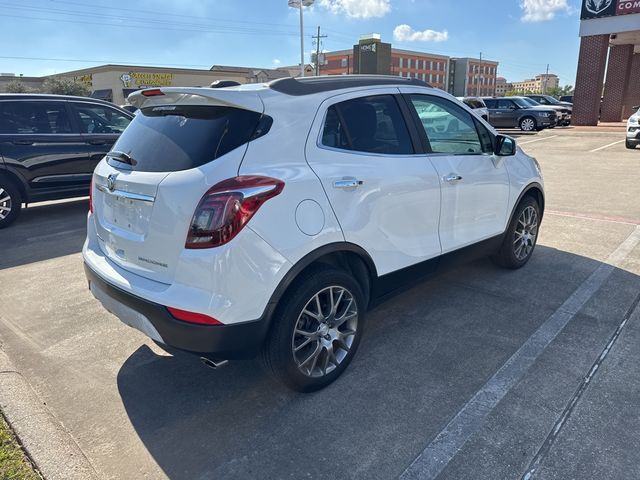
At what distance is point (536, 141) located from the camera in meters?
18.4

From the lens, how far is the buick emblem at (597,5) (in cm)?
2142

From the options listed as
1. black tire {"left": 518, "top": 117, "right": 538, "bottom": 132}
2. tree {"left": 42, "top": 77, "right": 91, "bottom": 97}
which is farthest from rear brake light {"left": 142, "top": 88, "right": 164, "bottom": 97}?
tree {"left": 42, "top": 77, "right": 91, "bottom": 97}

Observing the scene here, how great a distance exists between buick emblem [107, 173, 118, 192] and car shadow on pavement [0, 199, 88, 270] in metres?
3.23

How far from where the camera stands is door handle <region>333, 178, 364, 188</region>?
8.90 feet

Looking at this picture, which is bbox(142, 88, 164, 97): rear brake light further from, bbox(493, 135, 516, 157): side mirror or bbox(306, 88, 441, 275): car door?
bbox(493, 135, 516, 157): side mirror

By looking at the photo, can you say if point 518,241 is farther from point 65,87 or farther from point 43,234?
point 65,87

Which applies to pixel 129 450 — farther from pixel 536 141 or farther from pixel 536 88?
pixel 536 88

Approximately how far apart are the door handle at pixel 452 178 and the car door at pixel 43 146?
19.8ft

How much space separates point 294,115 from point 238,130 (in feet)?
1.19

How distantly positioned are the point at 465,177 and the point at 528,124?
2184cm

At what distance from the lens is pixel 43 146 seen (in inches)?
271

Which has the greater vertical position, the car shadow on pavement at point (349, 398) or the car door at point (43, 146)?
the car door at point (43, 146)

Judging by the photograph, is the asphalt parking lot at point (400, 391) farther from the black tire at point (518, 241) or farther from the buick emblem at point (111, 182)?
the buick emblem at point (111, 182)

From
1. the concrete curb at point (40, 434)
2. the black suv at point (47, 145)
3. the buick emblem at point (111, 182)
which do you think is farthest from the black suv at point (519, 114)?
the concrete curb at point (40, 434)
